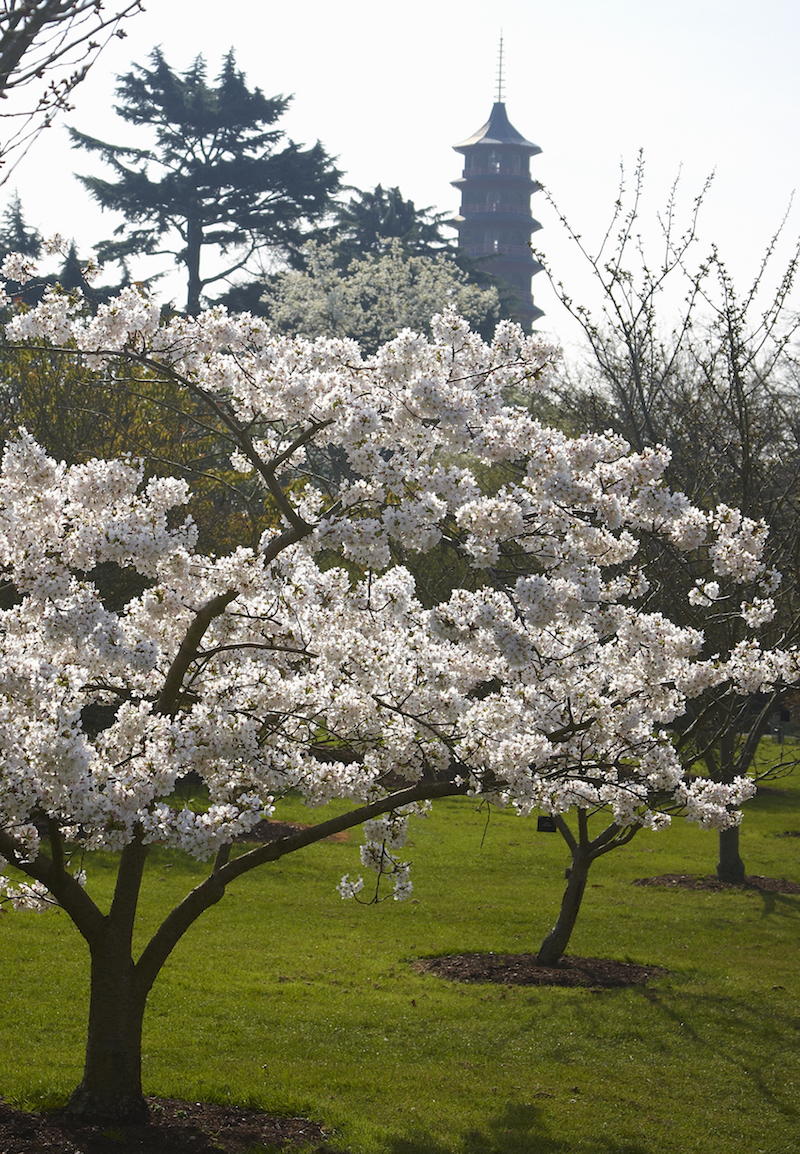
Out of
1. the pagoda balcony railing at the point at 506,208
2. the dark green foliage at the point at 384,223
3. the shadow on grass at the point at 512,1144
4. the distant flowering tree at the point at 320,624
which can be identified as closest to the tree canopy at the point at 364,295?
the dark green foliage at the point at 384,223

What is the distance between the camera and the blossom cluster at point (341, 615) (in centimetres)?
625

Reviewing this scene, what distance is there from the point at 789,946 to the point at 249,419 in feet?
34.9

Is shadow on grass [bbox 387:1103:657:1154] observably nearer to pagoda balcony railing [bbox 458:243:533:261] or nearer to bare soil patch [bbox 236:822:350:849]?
bare soil patch [bbox 236:822:350:849]

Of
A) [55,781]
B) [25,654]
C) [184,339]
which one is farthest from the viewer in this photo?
[184,339]

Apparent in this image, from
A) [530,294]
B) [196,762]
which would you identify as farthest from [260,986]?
[530,294]

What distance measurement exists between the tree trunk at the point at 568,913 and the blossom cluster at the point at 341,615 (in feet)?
12.4

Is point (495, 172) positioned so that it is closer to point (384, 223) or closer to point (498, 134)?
point (498, 134)

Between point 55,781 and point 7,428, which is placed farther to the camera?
point 7,428

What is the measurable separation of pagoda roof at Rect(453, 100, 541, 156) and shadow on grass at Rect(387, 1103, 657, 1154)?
286ft

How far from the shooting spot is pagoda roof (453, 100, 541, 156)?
85750mm

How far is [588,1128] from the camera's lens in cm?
809

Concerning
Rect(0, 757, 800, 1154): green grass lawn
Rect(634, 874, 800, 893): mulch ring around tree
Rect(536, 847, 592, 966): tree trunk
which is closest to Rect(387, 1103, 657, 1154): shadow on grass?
Rect(0, 757, 800, 1154): green grass lawn

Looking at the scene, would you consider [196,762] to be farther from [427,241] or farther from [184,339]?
[427,241]

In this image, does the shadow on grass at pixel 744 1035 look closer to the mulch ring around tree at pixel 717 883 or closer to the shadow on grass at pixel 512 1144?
the shadow on grass at pixel 512 1144
